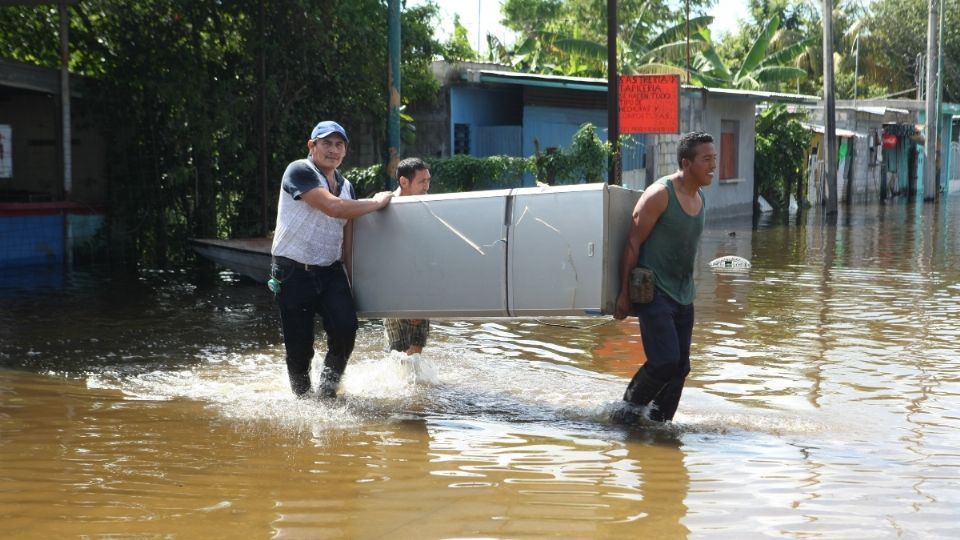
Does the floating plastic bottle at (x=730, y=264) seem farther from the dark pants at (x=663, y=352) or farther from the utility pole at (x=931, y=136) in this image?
the utility pole at (x=931, y=136)

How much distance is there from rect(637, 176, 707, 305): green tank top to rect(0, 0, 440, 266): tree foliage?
402 inches

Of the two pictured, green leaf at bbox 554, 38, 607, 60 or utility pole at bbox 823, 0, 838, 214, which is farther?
green leaf at bbox 554, 38, 607, 60

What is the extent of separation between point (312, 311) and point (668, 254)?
203 centimetres

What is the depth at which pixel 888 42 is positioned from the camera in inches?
2170

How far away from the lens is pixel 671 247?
592cm

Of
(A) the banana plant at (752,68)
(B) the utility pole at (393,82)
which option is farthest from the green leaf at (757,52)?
(B) the utility pole at (393,82)

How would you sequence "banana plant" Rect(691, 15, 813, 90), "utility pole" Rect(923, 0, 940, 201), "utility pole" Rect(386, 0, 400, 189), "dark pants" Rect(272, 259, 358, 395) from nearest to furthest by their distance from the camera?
"dark pants" Rect(272, 259, 358, 395)
"utility pole" Rect(386, 0, 400, 189)
"banana plant" Rect(691, 15, 813, 90)
"utility pole" Rect(923, 0, 940, 201)

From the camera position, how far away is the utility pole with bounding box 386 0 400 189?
43.2 ft

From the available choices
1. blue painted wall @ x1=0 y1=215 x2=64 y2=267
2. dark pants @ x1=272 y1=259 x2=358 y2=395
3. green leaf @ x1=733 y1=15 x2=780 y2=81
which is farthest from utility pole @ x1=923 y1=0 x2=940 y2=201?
dark pants @ x1=272 y1=259 x2=358 y2=395

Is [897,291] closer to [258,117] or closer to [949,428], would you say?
[949,428]

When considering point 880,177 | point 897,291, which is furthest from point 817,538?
point 880,177

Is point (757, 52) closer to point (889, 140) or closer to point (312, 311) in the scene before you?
point (889, 140)

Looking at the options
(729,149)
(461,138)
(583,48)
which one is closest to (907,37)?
(729,149)

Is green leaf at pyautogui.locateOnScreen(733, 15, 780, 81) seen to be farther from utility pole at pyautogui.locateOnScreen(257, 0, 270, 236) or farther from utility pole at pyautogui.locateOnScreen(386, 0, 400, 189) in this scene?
utility pole at pyautogui.locateOnScreen(386, 0, 400, 189)
